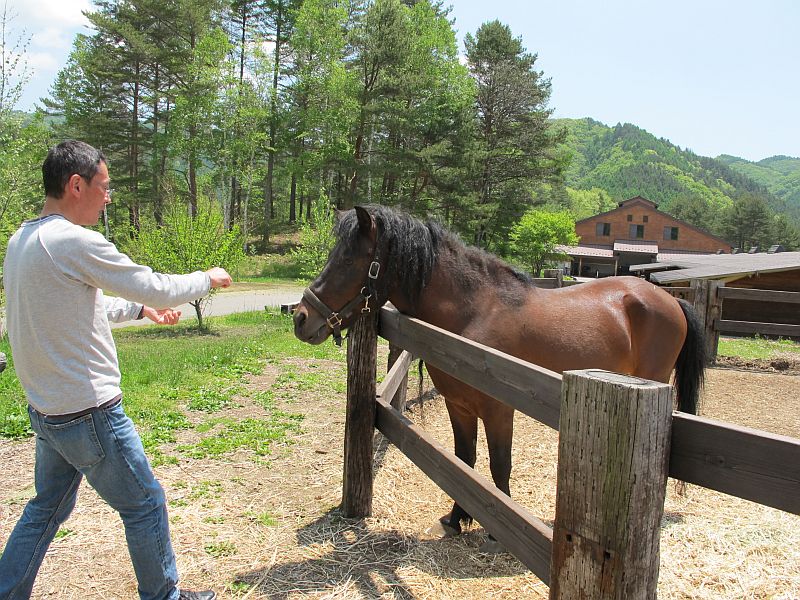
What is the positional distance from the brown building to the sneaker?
5930cm

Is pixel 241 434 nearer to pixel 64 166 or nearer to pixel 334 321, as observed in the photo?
pixel 334 321

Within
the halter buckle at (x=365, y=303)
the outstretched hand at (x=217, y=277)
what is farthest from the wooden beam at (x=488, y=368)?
the outstretched hand at (x=217, y=277)

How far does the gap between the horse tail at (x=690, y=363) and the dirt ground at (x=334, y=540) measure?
0.76 m

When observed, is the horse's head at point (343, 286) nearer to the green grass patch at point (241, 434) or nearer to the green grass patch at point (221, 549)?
the green grass patch at point (221, 549)

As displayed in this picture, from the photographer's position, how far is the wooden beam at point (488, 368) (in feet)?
5.80

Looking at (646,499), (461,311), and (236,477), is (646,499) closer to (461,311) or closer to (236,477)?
(461,311)

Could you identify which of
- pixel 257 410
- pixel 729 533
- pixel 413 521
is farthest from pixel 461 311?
pixel 257 410

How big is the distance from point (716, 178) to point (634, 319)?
203 meters

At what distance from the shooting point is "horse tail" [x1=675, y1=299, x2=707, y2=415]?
4.48 meters

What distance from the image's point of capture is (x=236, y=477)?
4137mm

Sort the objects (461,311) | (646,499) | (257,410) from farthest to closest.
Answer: (257,410) < (461,311) < (646,499)

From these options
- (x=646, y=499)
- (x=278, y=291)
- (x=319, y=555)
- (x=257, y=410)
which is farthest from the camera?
(x=278, y=291)

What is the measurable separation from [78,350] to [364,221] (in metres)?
1.66

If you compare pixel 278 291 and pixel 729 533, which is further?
pixel 278 291
